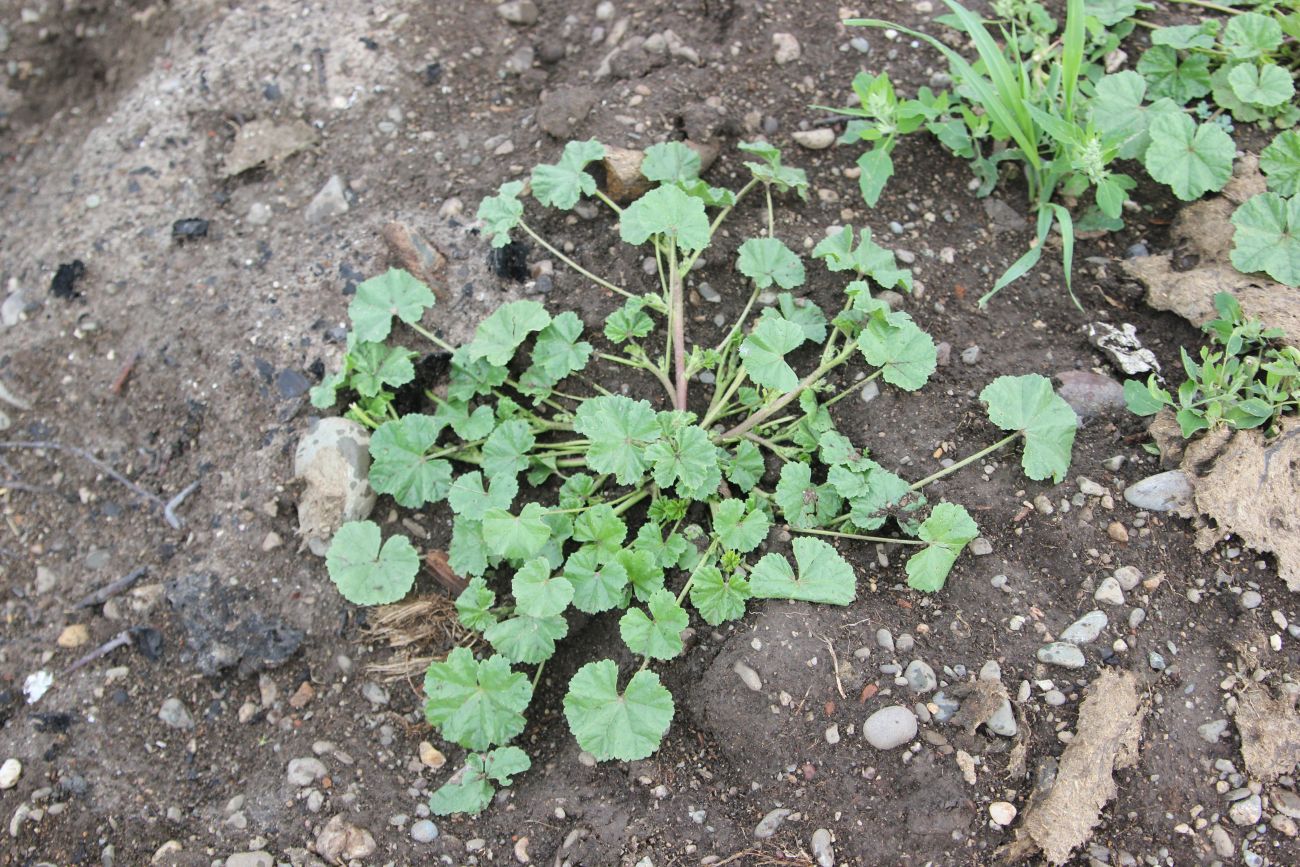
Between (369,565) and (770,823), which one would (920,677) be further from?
(369,565)

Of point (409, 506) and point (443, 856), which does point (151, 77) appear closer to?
point (409, 506)

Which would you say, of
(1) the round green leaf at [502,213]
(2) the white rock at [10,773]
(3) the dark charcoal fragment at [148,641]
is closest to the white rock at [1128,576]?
(1) the round green leaf at [502,213]

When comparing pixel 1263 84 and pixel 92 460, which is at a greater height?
pixel 92 460

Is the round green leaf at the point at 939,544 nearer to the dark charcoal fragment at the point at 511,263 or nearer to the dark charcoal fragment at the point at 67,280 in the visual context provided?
the dark charcoal fragment at the point at 511,263

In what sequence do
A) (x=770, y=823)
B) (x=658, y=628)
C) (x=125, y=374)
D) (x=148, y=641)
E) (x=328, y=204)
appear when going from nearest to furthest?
(x=770, y=823)
(x=658, y=628)
(x=148, y=641)
(x=125, y=374)
(x=328, y=204)

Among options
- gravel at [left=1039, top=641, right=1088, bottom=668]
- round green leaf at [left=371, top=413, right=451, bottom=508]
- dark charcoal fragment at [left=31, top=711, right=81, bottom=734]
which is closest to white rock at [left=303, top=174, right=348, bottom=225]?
round green leaf at [left=371, top=413, right=451, bottom=508]

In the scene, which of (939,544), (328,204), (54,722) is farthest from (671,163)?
(54,722)
